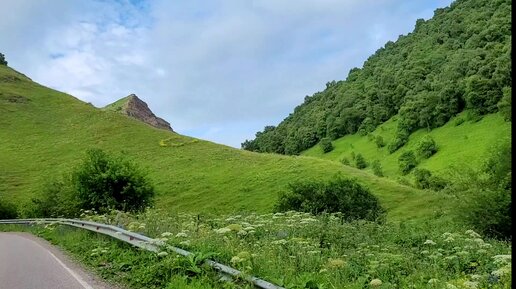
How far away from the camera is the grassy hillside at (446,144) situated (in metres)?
101

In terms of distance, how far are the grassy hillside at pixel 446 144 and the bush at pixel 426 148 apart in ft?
4.18

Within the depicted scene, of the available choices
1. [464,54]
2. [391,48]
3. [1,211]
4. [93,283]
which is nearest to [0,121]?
[1,211]

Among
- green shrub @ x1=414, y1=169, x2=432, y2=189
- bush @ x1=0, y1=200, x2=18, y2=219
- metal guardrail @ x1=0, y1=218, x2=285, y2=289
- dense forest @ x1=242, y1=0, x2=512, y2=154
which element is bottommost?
green shrub @ x1=414, y1=169, x2=432, y2=189

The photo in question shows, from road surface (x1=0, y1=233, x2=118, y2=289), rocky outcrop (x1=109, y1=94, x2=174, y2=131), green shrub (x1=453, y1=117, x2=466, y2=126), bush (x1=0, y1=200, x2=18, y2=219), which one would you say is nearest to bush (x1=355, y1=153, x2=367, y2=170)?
green shrub (x1=453, y1=117, x2=466, y2=126)

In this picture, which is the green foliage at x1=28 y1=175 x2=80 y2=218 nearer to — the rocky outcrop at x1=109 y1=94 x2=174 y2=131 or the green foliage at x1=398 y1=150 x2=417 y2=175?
the green foliage at x1=398 y1=150 x2=417 y2=175

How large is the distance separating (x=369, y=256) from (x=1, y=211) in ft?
158

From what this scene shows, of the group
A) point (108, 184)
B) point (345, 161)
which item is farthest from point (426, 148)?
point (108, 184)

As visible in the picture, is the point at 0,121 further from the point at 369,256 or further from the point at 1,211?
Answer: the point at 369,256

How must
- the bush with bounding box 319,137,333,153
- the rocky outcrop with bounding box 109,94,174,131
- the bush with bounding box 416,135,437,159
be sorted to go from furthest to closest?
1. the bush with bounding box 319,137,333,153
2. the rocky outcrop with bounding box 109,94,174,131
3. the bush with bounding box 416,135,437,159

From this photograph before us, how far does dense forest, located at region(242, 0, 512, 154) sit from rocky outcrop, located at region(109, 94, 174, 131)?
48448 millimetres

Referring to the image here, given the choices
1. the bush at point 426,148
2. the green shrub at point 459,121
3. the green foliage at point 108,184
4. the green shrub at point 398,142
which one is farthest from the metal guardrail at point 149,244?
the green shrub at point 398,142

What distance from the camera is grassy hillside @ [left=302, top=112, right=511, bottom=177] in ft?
330

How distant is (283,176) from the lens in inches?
2363

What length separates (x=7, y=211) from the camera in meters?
51.4
